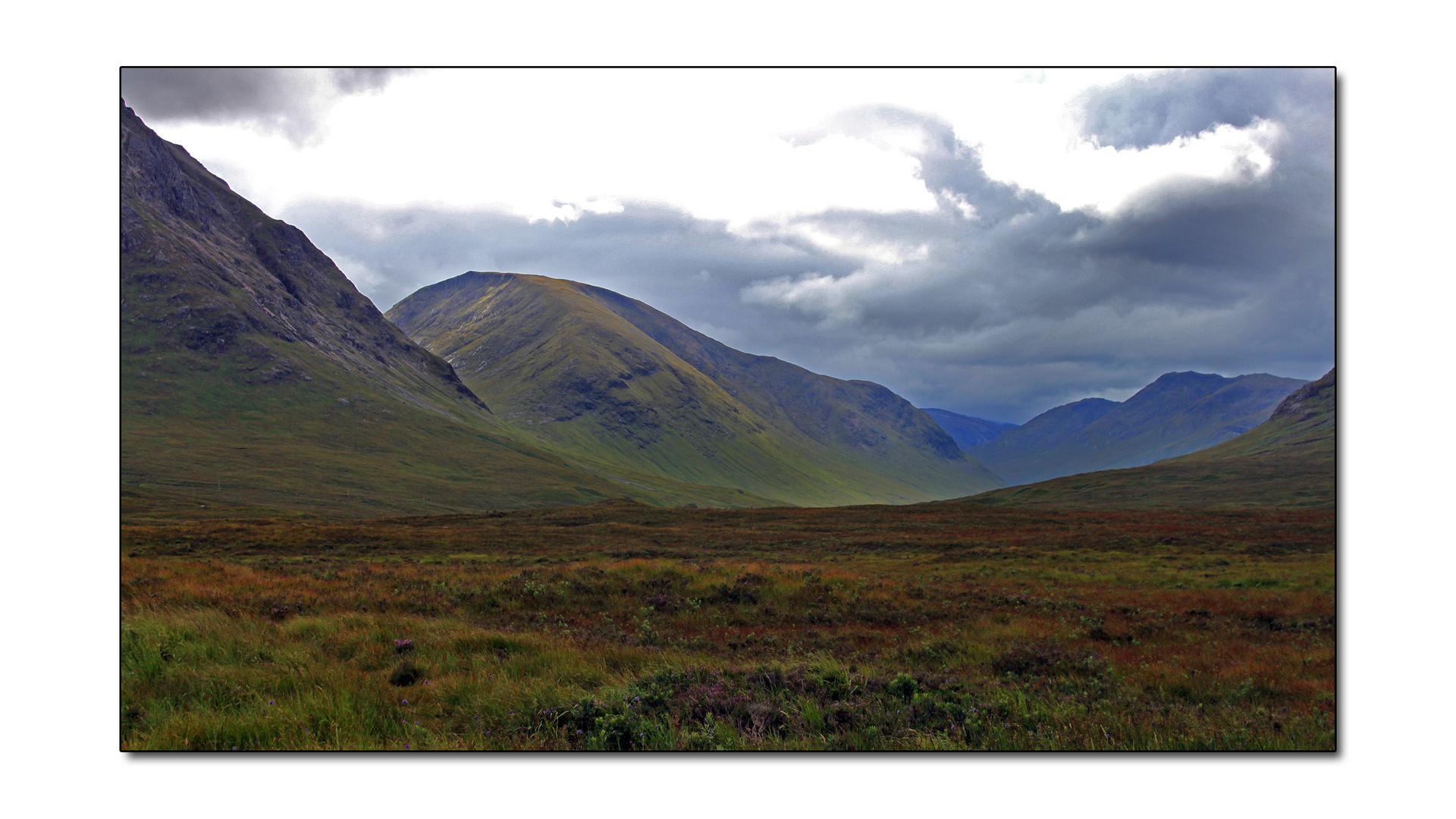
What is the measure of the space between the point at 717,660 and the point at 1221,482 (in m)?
128

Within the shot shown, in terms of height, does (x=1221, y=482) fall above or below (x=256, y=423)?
below

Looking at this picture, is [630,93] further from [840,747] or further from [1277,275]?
[1277,275]

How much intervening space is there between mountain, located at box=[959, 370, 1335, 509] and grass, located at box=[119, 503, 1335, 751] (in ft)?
250

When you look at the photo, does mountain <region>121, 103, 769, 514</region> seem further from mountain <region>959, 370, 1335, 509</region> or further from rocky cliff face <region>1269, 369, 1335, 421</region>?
rocky cliff face <region>1269, 369, 1335, 421</region>

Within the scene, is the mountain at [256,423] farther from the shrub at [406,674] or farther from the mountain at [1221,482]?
the mountain at [1221,482]

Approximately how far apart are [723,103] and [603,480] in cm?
18651

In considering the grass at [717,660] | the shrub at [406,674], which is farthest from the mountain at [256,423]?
the shrub at [406,674]

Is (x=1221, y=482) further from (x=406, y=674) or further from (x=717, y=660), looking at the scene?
(x=406, y=674)

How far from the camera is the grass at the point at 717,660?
7.91 meters

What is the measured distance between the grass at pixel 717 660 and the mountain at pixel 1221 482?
3000 inches

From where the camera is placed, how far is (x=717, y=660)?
10852 millimetres

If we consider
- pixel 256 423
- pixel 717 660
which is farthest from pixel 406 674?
pixel 256 423
